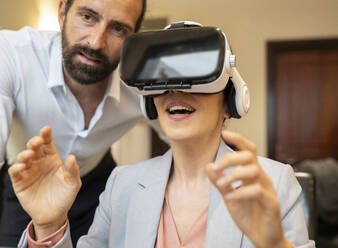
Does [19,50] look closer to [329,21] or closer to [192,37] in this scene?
[192,37]

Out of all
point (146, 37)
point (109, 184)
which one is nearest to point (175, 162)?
point (109, 184)

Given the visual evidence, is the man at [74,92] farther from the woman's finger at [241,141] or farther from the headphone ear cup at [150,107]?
the woman's finger at [241,141]

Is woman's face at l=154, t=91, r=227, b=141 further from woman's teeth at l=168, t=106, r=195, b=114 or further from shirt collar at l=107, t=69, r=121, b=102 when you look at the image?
shirt collar at l=107, t=69, r=121, b=102

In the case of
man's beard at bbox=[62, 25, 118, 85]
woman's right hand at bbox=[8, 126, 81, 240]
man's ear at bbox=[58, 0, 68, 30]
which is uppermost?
man's ear at bbox=[58, 0, 68, 30]

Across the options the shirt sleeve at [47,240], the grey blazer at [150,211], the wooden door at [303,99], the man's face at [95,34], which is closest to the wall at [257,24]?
the wooden door at [303,99]

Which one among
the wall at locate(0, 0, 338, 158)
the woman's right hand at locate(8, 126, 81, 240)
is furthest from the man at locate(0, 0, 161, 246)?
the wall at locate(0, 0, 338, 158)

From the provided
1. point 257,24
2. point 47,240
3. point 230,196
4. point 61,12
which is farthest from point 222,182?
point 257,24

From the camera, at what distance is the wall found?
3984mm

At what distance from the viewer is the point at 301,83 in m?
4.19

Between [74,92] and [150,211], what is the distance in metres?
0.69

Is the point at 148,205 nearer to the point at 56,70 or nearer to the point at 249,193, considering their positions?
the point at 249,193

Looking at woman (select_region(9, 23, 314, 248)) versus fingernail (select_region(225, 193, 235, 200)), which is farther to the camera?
woman (select_region(9, 23, 314, 248))

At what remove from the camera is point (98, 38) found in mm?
1212

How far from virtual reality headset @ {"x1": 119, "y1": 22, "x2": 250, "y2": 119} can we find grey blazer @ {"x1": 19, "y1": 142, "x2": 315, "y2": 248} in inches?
10.5
